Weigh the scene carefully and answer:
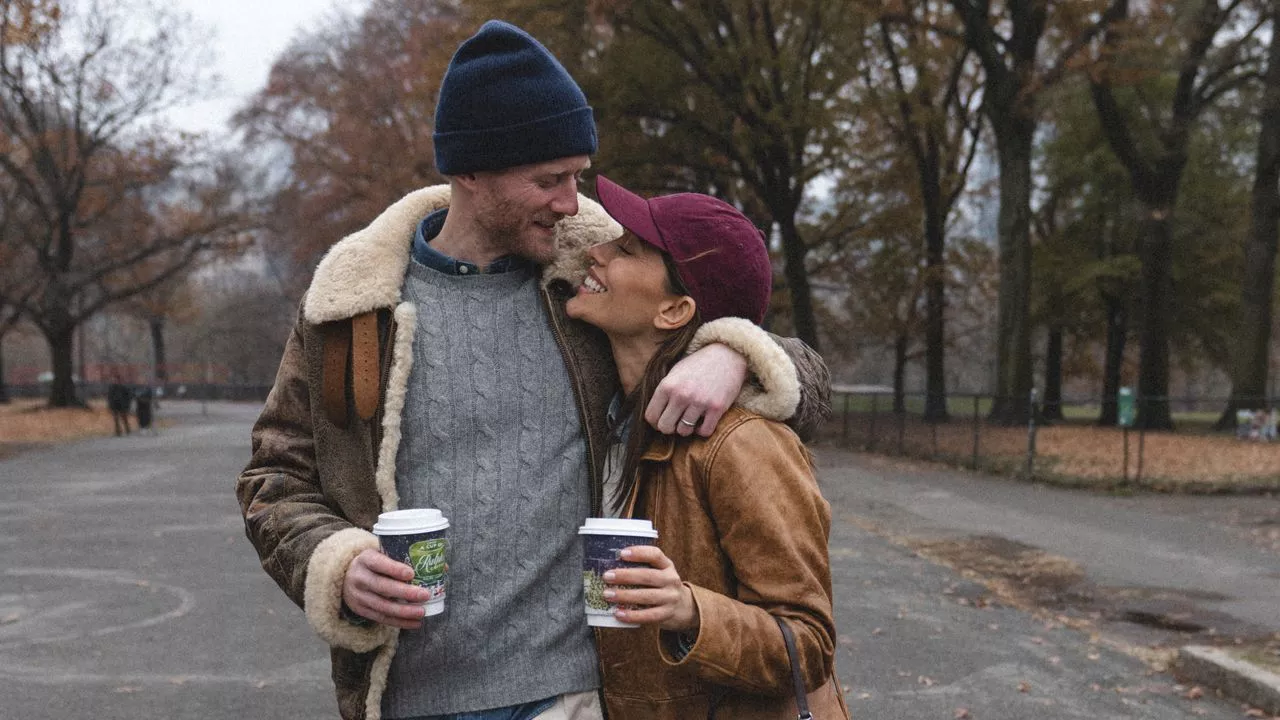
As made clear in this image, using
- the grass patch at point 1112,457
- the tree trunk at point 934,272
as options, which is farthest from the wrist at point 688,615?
the tree trunk at point 934,272

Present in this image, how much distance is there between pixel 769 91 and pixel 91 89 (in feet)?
72.7

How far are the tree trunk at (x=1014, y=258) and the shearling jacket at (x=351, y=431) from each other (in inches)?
874

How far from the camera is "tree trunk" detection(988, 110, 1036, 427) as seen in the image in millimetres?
23219

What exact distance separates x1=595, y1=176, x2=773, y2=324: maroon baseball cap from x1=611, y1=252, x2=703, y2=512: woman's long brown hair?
0.09ft

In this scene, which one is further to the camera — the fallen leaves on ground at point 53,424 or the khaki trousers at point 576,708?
the fallen leaves on ground at point 53,424

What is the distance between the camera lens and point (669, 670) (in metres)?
2.08

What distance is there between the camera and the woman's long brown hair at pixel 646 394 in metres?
2.17

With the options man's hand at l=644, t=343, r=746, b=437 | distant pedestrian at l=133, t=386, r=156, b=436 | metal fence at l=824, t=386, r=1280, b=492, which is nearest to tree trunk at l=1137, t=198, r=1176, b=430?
metal fence at l=824, t=386, r=1280, b=492

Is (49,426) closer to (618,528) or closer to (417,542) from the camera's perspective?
(417,542)

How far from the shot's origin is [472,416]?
7.29 feet

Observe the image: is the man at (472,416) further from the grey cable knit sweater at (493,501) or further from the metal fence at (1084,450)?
the metal fence at (1084,450)

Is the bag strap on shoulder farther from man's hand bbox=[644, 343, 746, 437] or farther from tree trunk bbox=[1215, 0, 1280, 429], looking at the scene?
tree trunk bbox=[1215, 0, 1280, 429]

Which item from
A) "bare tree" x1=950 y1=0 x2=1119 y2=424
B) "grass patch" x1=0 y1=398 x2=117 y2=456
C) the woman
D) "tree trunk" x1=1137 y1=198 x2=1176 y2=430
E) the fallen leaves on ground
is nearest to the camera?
the woman

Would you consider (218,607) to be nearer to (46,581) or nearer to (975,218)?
(46,581)
